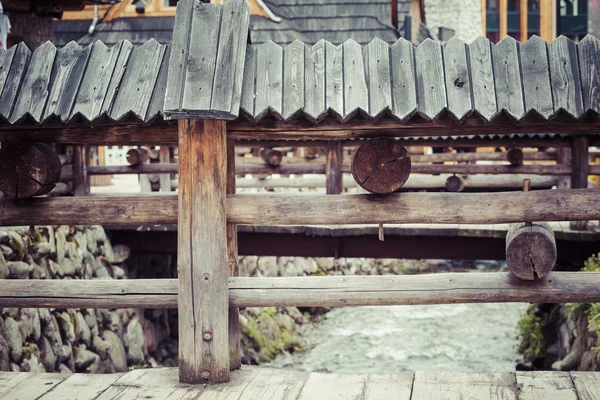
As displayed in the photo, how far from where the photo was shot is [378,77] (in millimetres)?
3777

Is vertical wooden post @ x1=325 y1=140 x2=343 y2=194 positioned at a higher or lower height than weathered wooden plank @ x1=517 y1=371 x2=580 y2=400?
higher

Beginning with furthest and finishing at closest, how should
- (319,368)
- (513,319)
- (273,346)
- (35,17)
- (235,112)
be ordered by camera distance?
(513,319) < (273,346) < (319,368) < (35,17) < (235,112)

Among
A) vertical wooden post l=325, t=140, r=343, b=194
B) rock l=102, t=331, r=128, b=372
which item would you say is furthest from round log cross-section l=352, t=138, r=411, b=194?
rock l=102, t=331, r=128, b=372

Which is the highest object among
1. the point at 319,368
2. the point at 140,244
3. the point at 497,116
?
the point at 497,116

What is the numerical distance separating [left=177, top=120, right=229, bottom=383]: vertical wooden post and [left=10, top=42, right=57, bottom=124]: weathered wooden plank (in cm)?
80

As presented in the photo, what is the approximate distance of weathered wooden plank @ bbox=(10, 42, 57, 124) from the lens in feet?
12.5

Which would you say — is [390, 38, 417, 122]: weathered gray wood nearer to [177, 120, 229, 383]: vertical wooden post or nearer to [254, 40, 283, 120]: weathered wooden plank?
[254, 40, 283, 120]: weathered wooden plank

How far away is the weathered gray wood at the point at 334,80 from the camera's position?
3666mm

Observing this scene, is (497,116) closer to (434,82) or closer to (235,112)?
(434,82)

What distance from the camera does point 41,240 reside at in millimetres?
7207

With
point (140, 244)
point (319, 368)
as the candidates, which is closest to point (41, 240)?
point (140, 244)

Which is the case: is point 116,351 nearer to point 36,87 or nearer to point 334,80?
point 36,87

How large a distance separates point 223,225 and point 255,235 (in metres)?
5.22

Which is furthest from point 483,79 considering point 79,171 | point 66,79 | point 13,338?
point 79,171
